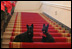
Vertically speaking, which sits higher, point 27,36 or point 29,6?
point 29,6

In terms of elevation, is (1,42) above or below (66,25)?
below

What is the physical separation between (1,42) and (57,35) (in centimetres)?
159

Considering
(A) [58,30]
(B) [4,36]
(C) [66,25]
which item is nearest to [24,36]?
(B) [4,36]

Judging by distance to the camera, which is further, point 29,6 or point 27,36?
point 29,6

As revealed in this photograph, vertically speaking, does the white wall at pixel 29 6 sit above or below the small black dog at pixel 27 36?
above

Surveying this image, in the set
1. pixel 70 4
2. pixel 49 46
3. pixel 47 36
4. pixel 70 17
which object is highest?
pixel 70 4

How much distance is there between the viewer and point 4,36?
3.44 meters

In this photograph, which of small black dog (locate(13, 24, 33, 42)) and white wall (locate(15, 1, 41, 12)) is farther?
white wall (locate(15, 1, 41, 12))

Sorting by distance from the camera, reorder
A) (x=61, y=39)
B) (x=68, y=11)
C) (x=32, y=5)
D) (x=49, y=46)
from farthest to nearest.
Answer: (x=32, y=5) < (x=68, y=11) < (x=61, y=39) < (x=49, y=46)

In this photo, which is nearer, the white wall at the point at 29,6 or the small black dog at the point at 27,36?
the small black dog at the point at 27,36

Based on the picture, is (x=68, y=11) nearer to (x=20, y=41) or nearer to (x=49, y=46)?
(x=49, y=46)

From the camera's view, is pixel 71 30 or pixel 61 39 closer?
pixel 61 39

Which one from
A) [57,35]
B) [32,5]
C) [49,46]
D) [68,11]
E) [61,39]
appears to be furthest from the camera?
[32,5]

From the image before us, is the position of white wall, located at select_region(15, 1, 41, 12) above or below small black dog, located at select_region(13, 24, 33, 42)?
above
